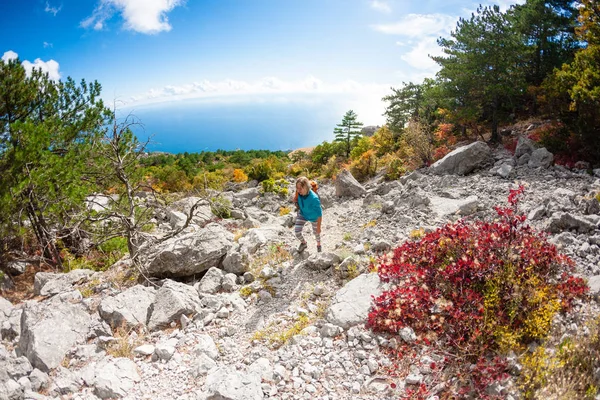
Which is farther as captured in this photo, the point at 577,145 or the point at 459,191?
the point at 577,145

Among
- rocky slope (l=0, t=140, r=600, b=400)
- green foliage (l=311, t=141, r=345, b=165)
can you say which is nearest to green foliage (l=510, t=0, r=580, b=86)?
rocky slope (l=0, t=140, r=600, b=400)

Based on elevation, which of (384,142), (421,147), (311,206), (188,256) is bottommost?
(188,256)

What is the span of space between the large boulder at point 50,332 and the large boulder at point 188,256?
210 cm

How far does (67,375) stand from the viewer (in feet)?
15.7

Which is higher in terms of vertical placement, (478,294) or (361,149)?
(361,149)

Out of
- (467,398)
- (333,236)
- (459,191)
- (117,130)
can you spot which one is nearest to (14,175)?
(117,130)

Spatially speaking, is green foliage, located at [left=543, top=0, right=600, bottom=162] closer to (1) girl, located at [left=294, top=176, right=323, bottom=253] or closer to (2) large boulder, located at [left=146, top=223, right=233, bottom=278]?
(1) girl, located at [left=294, top=176, right=323, bottom=253]

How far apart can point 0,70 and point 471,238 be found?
557 inches

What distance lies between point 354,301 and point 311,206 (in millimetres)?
2879

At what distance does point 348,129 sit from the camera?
25.9 meters

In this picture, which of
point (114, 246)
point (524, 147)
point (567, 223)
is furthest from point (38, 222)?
point (524, 147)

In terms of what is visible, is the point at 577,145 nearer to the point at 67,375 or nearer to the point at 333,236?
the point at 333,236

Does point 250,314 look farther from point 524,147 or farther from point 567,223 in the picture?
point 524,147

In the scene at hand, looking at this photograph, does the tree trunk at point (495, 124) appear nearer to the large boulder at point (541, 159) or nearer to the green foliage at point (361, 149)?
the large boulder at point (541, 159)
